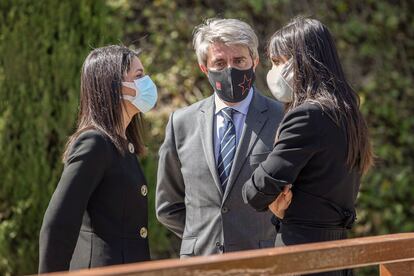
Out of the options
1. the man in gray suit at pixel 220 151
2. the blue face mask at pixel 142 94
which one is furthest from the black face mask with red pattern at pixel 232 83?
the blue face mask at pixel 142 94

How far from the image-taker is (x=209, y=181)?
3.88m

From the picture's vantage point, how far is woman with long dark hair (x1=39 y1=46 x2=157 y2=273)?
3303mm

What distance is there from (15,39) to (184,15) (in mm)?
1838

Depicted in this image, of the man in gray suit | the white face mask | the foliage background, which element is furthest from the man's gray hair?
the foliage background

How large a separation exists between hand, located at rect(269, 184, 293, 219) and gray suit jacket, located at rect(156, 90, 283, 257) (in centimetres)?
57

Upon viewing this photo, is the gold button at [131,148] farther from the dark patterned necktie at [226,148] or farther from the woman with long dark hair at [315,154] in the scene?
the woman with long dark hair at [315,154]

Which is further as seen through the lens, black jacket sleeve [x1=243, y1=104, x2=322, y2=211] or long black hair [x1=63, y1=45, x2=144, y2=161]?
long black hair [x1=63, y1=45, x2=144, y2=161]

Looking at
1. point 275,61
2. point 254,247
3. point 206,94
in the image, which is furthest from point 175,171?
point 206,94

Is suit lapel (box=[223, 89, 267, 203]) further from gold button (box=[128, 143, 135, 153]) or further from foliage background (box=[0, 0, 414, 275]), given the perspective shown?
foliage background (box=[0, 0, 414, 275])

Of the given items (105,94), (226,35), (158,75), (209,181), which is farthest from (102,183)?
(158,75)

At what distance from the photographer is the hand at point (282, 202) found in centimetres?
318

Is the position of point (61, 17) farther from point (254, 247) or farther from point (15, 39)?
point (254, 247)

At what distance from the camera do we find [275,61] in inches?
136

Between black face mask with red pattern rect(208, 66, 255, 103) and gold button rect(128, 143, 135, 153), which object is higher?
black face mask with red pattern rect(208, 66, 255, 103)
